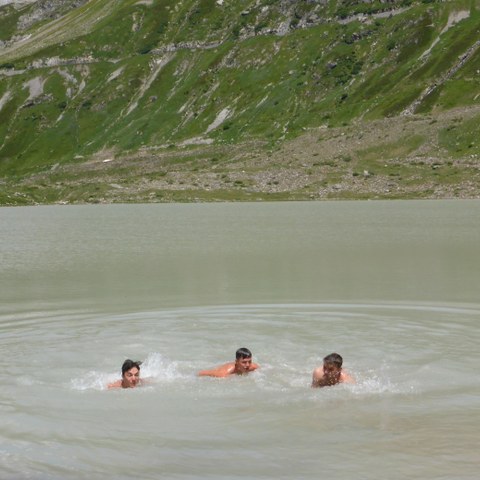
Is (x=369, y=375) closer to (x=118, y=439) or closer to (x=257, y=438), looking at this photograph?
(x=257, y=438)

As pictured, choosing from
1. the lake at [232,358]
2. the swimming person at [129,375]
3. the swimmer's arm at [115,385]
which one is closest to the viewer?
the lake at [232,358]

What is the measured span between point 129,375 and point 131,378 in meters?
0.08

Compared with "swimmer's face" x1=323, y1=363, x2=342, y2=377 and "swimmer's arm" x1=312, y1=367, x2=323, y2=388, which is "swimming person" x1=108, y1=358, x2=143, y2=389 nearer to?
"swimmer's arm" x1=312, y1=367, x2=323, y2=388

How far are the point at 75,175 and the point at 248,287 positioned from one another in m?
145

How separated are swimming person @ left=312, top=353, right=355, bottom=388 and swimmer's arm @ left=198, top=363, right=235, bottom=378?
219cm

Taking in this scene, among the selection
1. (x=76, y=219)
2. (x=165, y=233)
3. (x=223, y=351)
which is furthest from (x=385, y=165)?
(x=223, y=351)

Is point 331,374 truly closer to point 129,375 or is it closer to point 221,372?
point 221,372

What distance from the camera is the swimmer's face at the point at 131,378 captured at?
57.2 ft

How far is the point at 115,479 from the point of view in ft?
38.0

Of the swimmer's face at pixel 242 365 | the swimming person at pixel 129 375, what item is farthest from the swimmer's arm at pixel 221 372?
the swimming person at pixel 129 375

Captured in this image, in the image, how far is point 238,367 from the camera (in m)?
18.2

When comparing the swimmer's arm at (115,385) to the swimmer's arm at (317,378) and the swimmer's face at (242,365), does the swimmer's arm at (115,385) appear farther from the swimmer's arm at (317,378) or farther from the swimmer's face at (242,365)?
the swimmer's arm at (317,378)

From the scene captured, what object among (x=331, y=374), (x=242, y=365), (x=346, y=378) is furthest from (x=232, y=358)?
(x=331, y=374)

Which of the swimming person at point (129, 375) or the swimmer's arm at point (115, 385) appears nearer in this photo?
the swimming person at point (129, 375)
